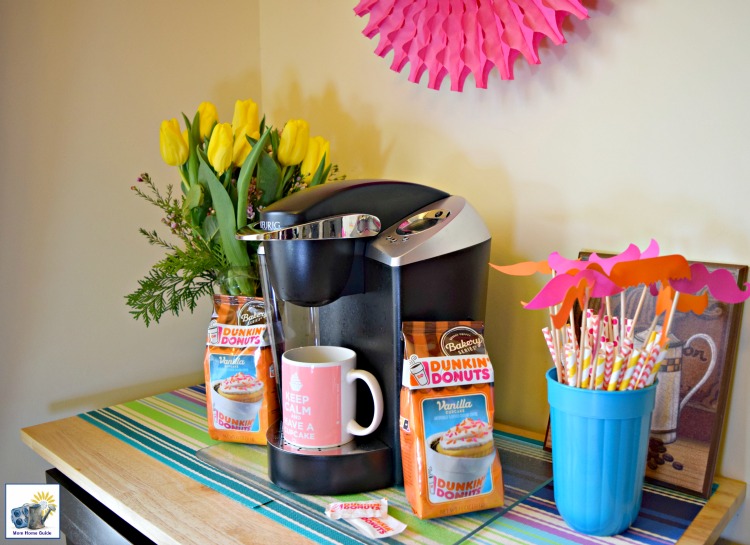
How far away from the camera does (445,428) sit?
0.70 meters

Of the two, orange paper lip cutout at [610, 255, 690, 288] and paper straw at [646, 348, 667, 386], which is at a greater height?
orange paper lip cutout at [610, 255, 690, 288]

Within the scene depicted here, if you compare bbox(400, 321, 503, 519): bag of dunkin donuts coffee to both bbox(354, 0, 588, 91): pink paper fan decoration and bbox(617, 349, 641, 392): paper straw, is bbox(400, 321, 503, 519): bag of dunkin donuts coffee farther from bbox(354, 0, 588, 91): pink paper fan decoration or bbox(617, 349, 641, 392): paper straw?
bbox(354, 0, 588, 91): pink paper fan decoration

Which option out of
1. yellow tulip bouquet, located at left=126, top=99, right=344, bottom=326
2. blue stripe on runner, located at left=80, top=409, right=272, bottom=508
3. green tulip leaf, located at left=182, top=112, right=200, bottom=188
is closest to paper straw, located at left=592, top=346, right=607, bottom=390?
blue stripe on runner, located at left=80, top=409, right=272, bottom=508

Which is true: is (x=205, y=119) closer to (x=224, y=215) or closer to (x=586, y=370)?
(x=224, y=215)

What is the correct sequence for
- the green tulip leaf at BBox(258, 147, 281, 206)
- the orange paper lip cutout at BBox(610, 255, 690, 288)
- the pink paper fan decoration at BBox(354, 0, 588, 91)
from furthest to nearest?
the green tulip leaf at BBox(258, 147, 281, 206) → the pink paper fan decoration at BBox(354, 0, 588, 91) → the orange paper lip cutout at BBox(610, 255, 690, 288)

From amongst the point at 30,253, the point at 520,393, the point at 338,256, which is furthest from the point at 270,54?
the point at 520,393

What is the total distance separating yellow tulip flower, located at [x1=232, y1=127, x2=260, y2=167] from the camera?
3.04 ft

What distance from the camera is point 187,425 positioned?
0.98 meters

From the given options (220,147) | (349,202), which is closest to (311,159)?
(220,147)

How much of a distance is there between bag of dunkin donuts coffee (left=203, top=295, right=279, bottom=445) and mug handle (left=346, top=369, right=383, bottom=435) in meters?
0.17

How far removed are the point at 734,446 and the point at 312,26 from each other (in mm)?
951

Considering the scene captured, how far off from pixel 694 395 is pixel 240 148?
26.8 inches

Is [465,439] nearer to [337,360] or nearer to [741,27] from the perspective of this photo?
[337,360]

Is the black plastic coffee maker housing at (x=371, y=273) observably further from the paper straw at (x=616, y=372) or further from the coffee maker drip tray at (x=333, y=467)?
the paper straw at (x=616, y=372)
